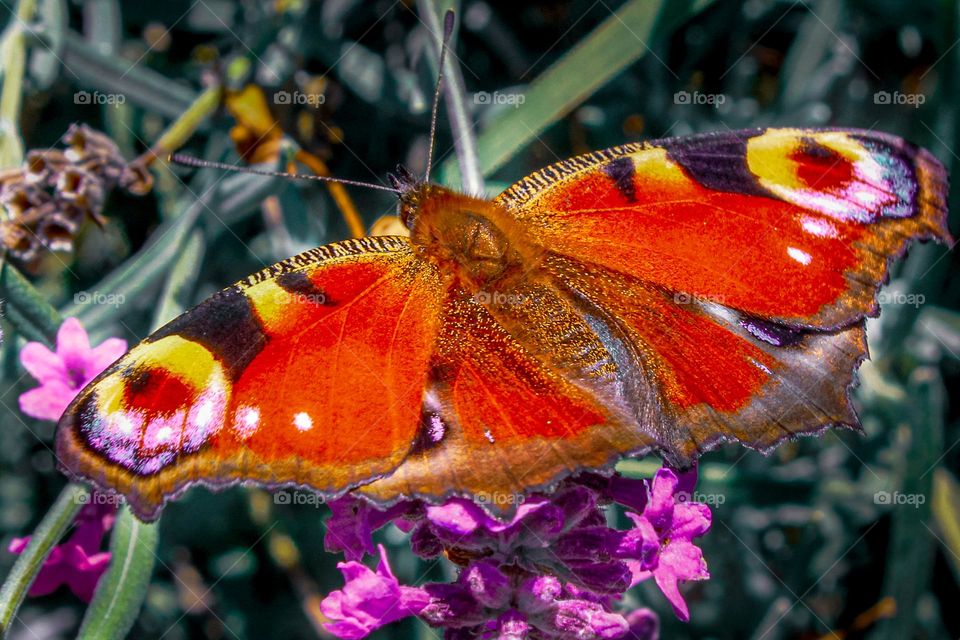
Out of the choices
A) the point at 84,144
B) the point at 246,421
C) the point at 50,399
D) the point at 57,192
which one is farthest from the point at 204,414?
the point at 84,144

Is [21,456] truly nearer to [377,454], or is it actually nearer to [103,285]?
[103,285]

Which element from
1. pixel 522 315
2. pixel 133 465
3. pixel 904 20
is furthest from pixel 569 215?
pixel 904 20

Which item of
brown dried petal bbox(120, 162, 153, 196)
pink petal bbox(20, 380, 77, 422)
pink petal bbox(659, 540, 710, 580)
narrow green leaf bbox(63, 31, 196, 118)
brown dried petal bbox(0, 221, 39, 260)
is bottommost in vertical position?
pink petal bbox(659, 540, 710, 580)

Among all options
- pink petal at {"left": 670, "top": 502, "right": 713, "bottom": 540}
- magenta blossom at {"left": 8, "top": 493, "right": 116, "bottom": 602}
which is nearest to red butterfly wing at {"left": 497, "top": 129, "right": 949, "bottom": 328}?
pink petal at {"left": 670, "top": 502, "right": 713, "bottom": 540}

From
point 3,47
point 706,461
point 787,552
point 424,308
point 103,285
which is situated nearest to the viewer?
point 424,308

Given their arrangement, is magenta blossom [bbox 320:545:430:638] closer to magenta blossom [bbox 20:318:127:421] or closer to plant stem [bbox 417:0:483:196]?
magenta blossom [bbox 20:318:127:421]
